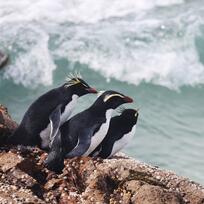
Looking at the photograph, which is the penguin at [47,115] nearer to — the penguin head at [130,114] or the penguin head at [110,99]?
the penguin head at [110,99]

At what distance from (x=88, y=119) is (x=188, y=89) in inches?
493

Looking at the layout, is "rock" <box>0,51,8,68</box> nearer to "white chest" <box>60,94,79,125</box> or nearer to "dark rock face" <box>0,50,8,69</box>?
"dark rock face" <box>0,50,8,69</box>

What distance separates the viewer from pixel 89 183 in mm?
6066

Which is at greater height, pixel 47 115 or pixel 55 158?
pixel 47 115

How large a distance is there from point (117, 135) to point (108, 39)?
13623 mm

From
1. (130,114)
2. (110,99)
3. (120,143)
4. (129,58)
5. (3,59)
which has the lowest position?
(129,58)

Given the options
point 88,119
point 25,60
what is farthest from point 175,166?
point 88,119

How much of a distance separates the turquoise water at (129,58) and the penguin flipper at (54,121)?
769 centimetres

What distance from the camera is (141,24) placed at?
21672 mm

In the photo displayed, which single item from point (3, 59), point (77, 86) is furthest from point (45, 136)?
point (3, 59)

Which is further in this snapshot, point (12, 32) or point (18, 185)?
point (12, 32)

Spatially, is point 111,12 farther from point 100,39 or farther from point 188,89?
point 188,89

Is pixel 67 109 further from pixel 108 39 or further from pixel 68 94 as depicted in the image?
pixel 108 39

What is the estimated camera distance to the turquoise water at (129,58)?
52.7 feet
